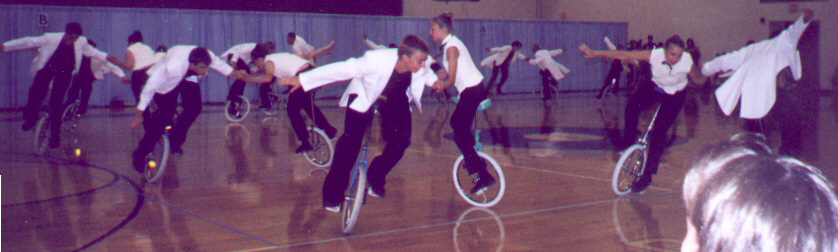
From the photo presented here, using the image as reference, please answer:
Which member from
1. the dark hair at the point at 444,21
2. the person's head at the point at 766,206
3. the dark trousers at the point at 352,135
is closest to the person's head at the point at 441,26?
the dark hair at the point at 444,21

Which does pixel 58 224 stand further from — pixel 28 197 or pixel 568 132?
pixel 568 132

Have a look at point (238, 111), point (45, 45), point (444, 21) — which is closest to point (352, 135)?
point (444, 21)

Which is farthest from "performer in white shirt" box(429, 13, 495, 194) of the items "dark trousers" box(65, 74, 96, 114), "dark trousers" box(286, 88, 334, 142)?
"dark trousers" box(65, 74, 96, 114)

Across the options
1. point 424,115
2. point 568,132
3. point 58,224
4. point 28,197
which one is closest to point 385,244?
point 58,224

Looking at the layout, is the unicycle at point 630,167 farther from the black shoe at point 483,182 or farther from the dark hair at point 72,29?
the dark hair at point 72,29

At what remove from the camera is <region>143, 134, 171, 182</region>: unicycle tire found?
20.4ft

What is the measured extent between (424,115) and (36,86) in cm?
717

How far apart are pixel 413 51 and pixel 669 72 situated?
7.15ft

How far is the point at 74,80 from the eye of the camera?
27.0 ft

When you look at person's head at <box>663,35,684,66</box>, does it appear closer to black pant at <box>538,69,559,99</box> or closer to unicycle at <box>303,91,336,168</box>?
Answer: unicycle at <box>303,91,336,168</box>

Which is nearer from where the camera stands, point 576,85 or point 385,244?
point 385,244

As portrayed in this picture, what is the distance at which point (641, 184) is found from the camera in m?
5.57

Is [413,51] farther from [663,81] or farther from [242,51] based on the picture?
[242,51]

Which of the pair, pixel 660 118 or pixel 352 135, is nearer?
pixel 352 135
